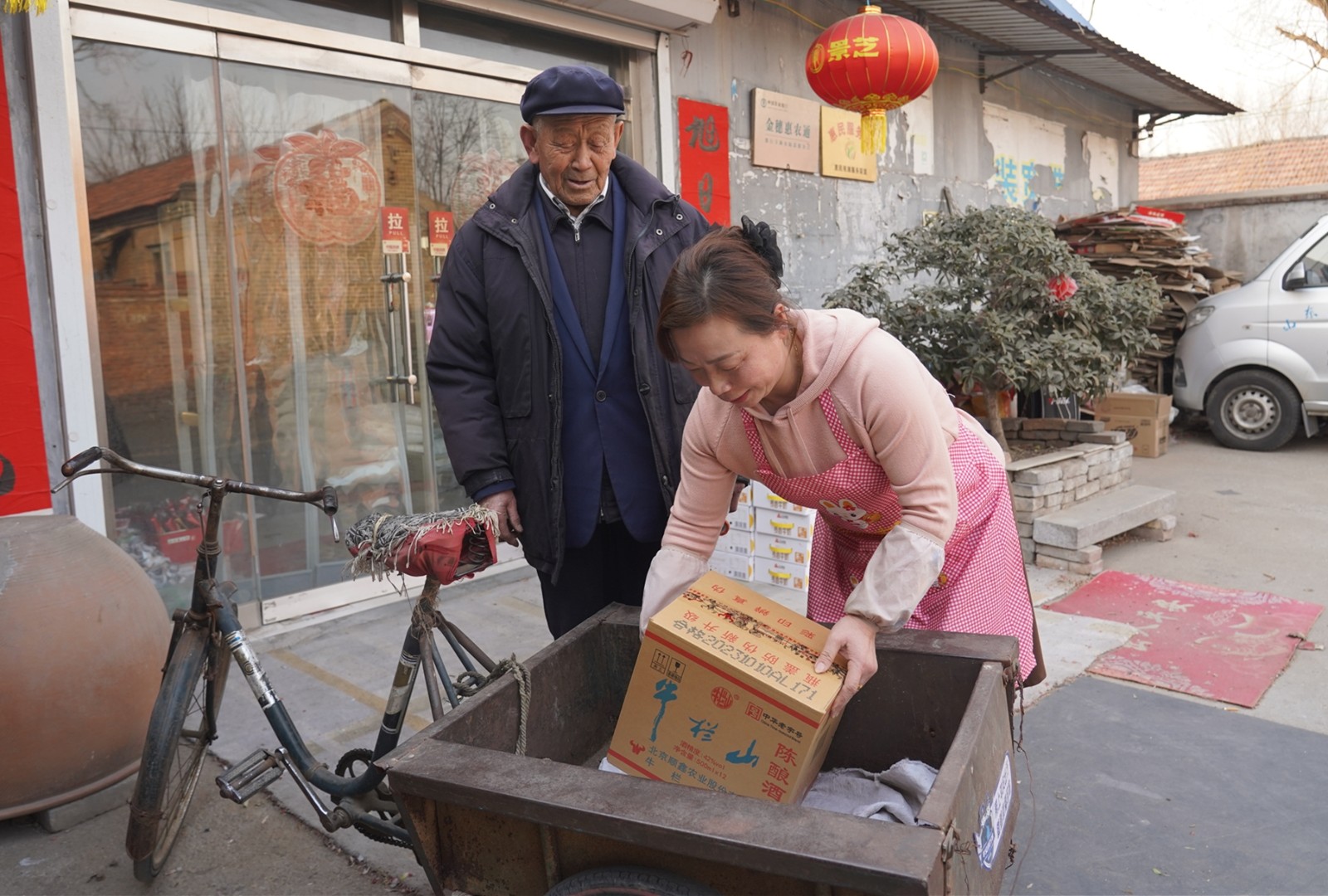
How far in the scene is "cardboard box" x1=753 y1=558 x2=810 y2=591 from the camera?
179 inches

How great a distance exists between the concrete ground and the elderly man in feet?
3.48

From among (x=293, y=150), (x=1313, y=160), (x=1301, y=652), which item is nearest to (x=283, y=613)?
(x=293, y=150)

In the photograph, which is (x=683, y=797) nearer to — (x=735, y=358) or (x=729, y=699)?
(x=729, y=699)

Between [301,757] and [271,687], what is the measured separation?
0.18 meters

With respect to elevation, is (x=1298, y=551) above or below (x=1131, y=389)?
below

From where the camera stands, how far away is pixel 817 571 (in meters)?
2.29

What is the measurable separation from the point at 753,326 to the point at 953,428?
0.61 meters

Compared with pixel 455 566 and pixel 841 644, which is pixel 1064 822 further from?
pixel 455 566

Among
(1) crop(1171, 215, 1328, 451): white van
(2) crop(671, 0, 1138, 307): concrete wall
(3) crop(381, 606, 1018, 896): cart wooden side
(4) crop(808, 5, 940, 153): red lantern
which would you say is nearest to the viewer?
(3) crop(381, 606, 1018, 896): cart wooden side

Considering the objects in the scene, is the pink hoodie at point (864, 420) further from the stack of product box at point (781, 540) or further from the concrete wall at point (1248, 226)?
the concrete wall at point (1248, 226)

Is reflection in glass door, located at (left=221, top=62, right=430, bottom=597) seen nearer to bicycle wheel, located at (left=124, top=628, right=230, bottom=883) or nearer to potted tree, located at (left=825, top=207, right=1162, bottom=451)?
bicycle wheel, located at (left=124, top=628, right=230, bottom=883)

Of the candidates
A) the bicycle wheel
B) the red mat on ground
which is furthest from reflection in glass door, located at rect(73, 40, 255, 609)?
the red mat on ground

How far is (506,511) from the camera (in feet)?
7.85

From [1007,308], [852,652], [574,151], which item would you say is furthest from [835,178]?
[852,652]
